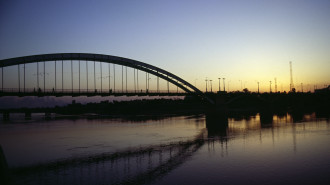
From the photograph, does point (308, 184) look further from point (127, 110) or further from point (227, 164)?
point (127, 110)

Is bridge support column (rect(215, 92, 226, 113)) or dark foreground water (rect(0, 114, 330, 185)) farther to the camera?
bridge support column (rect(215, 92, 226, 113))

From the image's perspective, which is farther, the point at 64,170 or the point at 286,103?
the point at 286,103

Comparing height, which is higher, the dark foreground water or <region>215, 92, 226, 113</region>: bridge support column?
<region>215, 92, 226, 113</region>: bridge support column

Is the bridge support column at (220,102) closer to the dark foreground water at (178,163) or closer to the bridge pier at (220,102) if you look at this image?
the bridge pier at (220,102)

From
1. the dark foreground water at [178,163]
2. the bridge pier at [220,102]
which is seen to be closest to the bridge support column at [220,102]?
the bridge pier at [220,102]

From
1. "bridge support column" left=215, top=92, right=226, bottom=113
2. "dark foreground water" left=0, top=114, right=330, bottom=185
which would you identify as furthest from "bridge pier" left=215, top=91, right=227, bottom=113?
"dark foreground water" left=0, top=114, right=330, bottom=185

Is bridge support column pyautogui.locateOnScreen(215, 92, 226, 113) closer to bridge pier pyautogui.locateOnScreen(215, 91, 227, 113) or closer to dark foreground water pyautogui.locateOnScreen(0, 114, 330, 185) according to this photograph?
bridge pier pyautogui.locateOnScreen(215, 91, 227, 113)

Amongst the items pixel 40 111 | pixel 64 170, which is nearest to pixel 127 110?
pixel 40 111

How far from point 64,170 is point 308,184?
42.1 ft

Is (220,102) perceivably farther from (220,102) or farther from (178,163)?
(178,163)

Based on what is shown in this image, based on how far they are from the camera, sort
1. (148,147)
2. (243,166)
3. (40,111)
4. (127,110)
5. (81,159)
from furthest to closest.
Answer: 1. (40,111)
2. (127,110)
3. (148,147)
4. (81,159)
5. (243,166)

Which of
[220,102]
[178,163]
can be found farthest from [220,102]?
[178,163]

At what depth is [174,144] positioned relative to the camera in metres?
24.3

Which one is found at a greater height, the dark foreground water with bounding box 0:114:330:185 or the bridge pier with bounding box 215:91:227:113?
the bridge pier with bounding box 215:91:227:113
